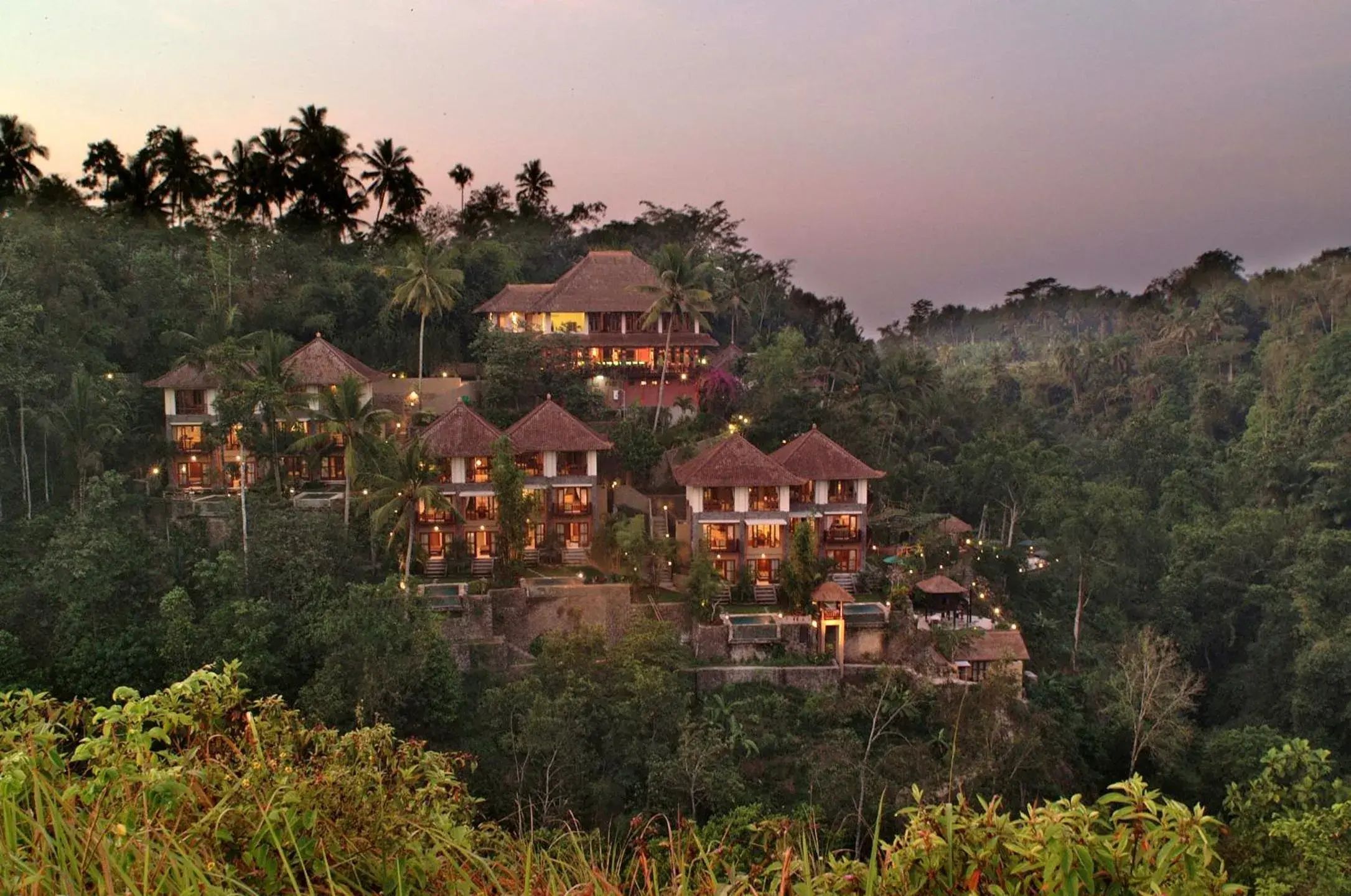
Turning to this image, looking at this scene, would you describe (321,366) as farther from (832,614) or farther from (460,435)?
(832,614)

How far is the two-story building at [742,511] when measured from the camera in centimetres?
2345

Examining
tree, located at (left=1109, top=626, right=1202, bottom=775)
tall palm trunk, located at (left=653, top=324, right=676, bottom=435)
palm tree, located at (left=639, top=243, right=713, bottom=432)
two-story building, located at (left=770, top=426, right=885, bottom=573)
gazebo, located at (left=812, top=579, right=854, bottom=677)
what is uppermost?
palm tree, located at (left=639, top=243, right=713, bottom=432)

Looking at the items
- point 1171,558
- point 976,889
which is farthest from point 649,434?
point 976,889

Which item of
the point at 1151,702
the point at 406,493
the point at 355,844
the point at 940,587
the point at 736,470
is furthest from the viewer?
the point at 736,470

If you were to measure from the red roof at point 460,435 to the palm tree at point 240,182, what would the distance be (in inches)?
609

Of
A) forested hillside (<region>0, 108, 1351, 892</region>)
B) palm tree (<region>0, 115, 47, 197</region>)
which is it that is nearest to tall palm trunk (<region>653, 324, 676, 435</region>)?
forested hillside (<region>0, 108, 1351, 892</region>)

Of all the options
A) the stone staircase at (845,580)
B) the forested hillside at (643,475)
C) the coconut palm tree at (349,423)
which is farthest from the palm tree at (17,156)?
the stone staircase at (845,580)

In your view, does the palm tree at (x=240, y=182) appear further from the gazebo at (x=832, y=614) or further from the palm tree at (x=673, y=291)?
the gazebo at (x=832, y=614)

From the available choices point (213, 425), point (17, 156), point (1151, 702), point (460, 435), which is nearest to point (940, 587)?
point (1151, 702)

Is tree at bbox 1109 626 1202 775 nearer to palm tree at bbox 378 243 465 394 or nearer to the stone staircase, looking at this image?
the stone staircase

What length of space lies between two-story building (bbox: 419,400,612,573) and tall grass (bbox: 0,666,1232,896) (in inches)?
767

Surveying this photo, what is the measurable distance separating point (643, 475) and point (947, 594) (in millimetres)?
8826

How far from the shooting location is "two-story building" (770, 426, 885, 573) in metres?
24.3

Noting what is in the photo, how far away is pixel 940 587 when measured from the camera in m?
22.4
